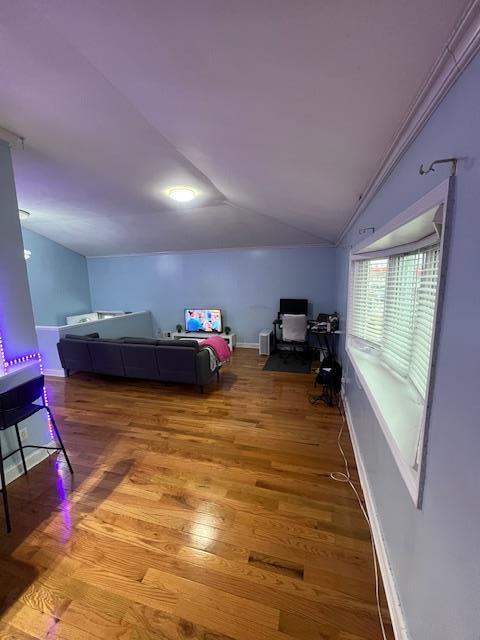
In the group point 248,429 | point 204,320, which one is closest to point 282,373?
point 248,429

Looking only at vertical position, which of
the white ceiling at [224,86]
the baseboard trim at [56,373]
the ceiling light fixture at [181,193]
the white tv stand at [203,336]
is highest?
the ceiling light fixture at [181,193]

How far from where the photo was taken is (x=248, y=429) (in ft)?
9.18

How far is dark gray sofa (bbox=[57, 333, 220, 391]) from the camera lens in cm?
362

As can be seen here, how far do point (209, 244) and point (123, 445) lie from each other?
14.2 feet

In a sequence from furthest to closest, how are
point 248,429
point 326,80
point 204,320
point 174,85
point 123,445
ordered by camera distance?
1. point 204,320
2. point 248,429
3. point 123,445
4. point 174,85
5. point 326,80

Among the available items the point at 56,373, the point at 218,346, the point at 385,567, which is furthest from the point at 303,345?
the point at 56,373

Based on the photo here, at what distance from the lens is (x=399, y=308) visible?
6.08 feet

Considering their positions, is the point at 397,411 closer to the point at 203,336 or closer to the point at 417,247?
the point at 417,247

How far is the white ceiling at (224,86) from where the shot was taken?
2.58ft

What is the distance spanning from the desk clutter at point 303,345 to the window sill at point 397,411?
1316 millimetres

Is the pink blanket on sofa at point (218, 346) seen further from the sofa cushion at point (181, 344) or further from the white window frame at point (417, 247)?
the white window frame at point (417, 247)

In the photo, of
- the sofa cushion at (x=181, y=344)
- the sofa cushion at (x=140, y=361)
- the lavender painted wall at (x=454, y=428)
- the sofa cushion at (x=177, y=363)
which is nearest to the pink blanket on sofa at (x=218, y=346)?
the sofa cushion at (x=181, y=344)

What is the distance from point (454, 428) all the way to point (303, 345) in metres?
4.45

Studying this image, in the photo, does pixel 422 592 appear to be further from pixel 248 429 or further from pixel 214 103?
pixel 214 103
